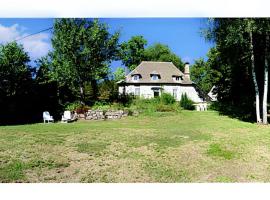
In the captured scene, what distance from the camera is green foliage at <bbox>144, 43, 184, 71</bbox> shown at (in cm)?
613

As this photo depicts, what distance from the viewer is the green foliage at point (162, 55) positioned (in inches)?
241

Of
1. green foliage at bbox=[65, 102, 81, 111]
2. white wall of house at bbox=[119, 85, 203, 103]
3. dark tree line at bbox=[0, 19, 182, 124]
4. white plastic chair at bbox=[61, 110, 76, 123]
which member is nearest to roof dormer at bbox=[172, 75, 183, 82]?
white wall of house at bbox=[119, 85, 203, 103]

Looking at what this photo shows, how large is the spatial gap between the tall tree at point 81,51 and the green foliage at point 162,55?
1.97ft

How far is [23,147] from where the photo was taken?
583cm

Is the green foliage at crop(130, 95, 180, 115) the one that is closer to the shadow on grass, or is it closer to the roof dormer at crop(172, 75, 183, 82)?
the roof dormer at crop(172, 75, 183, 82)

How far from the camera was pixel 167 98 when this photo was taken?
647cm

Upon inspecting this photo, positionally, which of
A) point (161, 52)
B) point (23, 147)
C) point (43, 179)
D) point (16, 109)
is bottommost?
point (43, 179)

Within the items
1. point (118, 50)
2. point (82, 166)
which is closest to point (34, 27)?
point (118, 50)

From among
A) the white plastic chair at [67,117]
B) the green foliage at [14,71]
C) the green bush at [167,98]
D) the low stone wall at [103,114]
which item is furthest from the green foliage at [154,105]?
the green foliage at [14,71]

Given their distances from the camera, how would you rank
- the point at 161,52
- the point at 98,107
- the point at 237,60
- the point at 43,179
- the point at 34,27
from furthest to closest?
the point at 237,60
the point at 98,107
the point at 161,52
the point at 34,27
the point at 43,179

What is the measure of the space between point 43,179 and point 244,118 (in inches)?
149

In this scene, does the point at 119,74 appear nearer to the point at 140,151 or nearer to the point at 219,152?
the point at 140,151

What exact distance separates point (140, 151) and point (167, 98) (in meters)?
1.12

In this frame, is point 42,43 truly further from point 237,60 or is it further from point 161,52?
point 237,60
